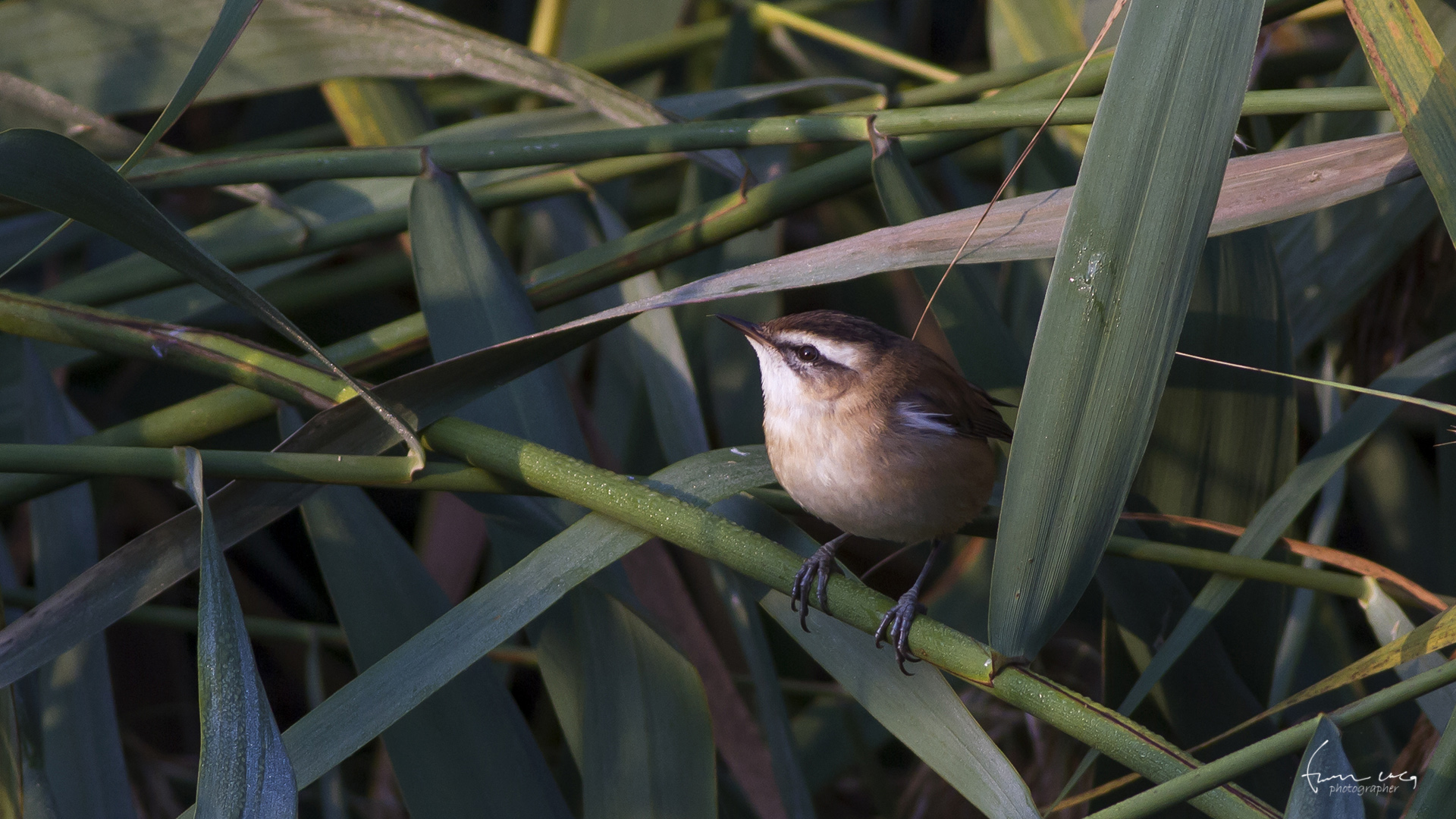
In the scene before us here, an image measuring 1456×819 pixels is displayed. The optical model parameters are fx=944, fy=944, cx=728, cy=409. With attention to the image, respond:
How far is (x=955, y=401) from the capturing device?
86.7 inches

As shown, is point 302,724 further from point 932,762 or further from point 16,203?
point 16,203

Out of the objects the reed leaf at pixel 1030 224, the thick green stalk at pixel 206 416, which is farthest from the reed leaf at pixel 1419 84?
the thick green stalk at pixel 206 416

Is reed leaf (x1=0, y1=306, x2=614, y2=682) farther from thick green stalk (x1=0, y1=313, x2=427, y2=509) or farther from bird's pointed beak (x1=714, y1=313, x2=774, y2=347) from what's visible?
bird's pointed beak (x1=714, y1=313, x2=774, y2=347)

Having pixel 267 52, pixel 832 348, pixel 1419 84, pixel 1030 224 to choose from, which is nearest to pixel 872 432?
pixel 832 348

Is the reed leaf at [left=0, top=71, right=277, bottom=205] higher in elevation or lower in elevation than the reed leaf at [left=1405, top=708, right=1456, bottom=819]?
higher

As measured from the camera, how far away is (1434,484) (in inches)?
120

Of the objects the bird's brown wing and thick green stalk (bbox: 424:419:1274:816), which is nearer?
thick green stalk (bbox: 424:419:1274:816)

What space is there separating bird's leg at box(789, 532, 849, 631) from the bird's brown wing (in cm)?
54

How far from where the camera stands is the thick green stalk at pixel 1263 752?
3.51ft

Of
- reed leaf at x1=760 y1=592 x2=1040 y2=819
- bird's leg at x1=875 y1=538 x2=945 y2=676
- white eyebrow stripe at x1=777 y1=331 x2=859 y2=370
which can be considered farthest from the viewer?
white eyebrow stripe at x1=777 y1=331 x2=859 y2=370

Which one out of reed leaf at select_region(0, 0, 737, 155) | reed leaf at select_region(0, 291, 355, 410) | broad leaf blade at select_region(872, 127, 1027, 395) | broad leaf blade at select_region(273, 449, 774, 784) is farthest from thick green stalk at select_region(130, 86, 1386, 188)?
broad leaf blade at select_region(273, 449, 774, 784)

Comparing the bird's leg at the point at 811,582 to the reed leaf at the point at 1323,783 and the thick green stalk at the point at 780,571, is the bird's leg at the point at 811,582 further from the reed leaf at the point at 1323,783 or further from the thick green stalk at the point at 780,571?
the reed leaf at the point at 1323,783

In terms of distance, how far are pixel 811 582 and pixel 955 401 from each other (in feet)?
2.39

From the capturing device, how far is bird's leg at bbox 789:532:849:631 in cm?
152
